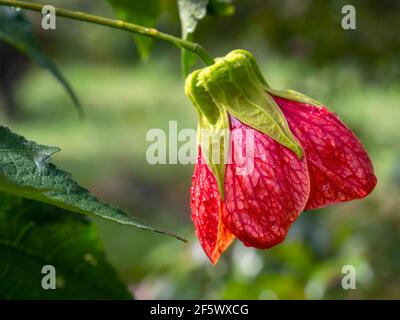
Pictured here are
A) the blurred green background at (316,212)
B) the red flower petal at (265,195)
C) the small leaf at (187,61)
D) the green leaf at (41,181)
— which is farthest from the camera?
the blurred green background at (316,212)

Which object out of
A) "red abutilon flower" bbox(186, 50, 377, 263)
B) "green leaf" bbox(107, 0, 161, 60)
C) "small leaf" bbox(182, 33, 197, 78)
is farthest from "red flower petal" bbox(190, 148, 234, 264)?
"green leaf" bbox(107, 0, 161, 60)

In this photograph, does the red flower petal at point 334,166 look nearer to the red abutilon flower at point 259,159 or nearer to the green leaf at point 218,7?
the red abutilon flower at point 259,159

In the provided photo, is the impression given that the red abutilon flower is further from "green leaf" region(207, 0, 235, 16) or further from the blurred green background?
the blurred green background

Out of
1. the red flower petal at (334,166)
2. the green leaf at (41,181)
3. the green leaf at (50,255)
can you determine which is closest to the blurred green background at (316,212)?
the green leaf at (50,255)

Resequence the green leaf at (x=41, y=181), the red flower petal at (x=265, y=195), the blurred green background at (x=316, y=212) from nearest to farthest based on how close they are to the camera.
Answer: the green leaf at (x=41, y=181) → the red flower petal at (x=265, y=195) → the blurred green background at (x=316, y=212)

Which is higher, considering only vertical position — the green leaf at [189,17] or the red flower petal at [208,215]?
the green leaf at [189,17]

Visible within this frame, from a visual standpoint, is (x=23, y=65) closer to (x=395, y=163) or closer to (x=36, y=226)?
(x=395, y=163)
